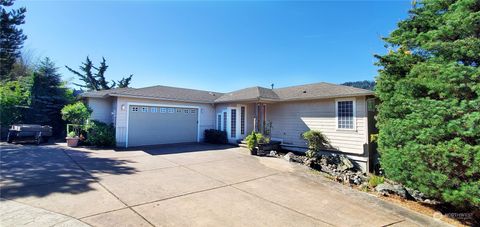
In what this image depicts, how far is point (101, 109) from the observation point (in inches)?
510

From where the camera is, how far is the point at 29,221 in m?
3.30

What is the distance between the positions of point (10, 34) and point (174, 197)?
15020 millimetres

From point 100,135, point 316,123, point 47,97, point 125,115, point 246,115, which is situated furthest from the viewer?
point 47,97

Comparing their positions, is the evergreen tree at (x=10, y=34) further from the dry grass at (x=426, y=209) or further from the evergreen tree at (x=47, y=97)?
the dry grass at (x=426, y=209)

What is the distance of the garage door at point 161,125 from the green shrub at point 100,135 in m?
0.89

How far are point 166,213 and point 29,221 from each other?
197 cm

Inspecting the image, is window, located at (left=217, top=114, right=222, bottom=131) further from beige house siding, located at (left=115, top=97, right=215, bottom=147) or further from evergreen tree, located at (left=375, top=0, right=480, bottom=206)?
evergreen tree, located at (left=375, top=0, right=480, bottom=206)

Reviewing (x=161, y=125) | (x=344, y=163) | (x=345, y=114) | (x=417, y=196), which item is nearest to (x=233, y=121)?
(x=161, y=125)

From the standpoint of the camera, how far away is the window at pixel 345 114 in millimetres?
9703

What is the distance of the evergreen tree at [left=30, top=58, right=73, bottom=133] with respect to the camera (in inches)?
563

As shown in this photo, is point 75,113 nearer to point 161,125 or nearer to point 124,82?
point 161,125

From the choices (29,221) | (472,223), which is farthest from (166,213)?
(472,223)

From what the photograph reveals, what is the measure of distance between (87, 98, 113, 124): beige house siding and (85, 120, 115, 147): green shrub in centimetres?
135

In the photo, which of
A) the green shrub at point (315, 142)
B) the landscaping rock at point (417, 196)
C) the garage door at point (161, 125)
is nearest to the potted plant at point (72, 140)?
the garage door at point (161, 125)
